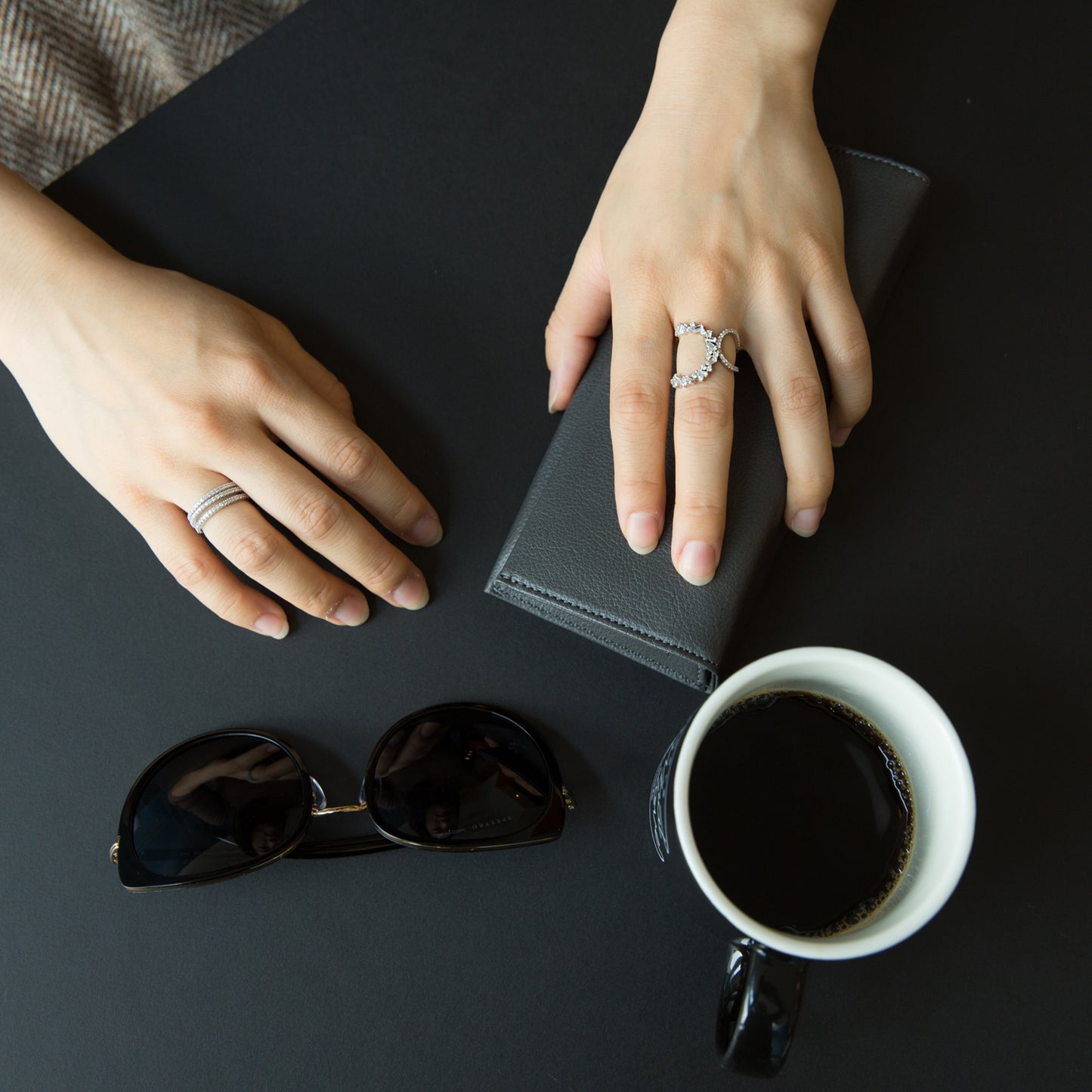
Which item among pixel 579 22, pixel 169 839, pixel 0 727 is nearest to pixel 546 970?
pixel 169 839

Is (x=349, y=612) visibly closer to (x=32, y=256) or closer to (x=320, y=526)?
(x=320, y=526)

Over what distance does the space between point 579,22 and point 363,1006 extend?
79 cm

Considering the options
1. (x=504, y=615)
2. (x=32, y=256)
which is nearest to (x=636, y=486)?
(x=504, y=615)

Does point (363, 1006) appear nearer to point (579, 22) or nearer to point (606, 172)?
point (606, 172)

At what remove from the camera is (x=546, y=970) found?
0.49m

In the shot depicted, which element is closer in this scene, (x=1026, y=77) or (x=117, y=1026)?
(x=117, y=1026)

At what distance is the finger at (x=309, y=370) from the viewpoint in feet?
1.89

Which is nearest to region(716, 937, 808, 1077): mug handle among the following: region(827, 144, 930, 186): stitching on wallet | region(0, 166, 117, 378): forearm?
region(827, 144, 930, 186): stitching on wallet

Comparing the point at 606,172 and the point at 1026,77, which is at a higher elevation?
the point at 1026,77

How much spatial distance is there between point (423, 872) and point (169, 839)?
180mm

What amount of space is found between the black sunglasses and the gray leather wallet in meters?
0.10

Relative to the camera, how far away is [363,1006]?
50cm

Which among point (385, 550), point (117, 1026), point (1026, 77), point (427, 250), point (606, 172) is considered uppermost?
point (1026, 77)

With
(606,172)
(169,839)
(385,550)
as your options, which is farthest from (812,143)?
(169,839)
